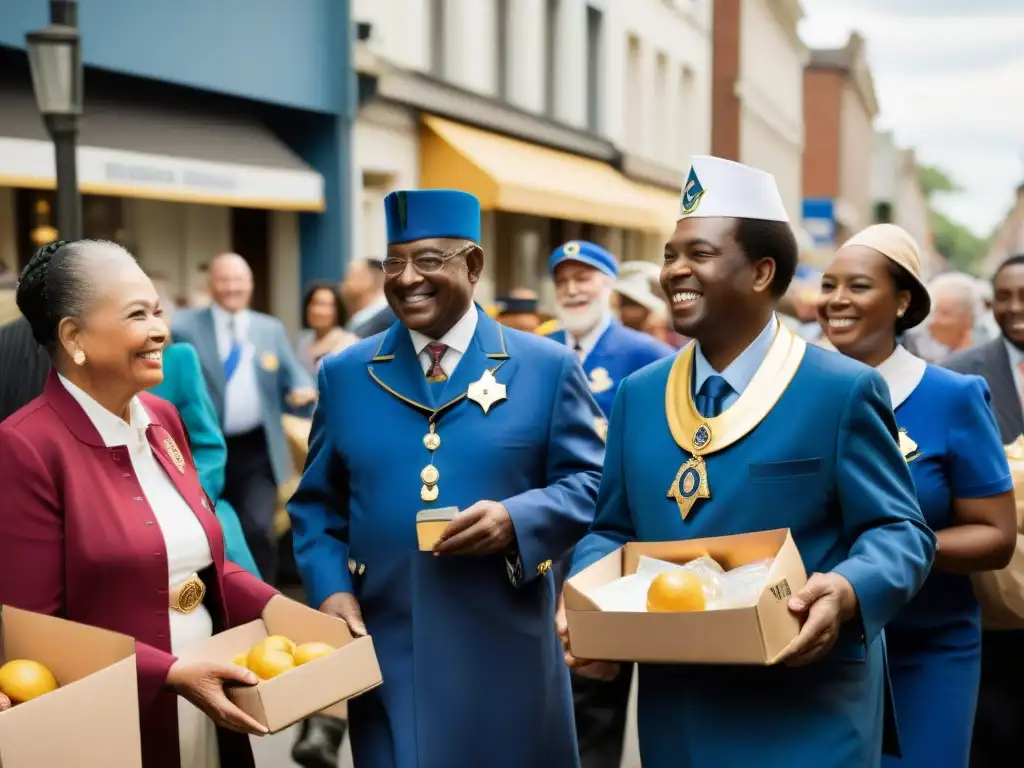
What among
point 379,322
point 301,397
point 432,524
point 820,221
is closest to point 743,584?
point 432,524

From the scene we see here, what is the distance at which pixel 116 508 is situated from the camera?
144 inches

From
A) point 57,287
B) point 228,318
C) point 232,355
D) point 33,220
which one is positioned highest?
point 33,220

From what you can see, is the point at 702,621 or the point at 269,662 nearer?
the point at 702,621

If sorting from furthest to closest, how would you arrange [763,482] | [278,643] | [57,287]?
1. [57,287]
2. [278,643]
3. [763,482]

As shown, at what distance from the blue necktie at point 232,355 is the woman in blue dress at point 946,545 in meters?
5.21

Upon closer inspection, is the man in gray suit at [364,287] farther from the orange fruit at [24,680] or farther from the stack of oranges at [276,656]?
the orange fruit at [24,680]

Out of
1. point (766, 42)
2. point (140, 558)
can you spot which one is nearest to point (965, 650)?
point (140, 558)

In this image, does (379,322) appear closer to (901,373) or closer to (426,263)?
(426,263)

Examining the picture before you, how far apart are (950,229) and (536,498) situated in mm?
199003

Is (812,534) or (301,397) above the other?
(812,534)

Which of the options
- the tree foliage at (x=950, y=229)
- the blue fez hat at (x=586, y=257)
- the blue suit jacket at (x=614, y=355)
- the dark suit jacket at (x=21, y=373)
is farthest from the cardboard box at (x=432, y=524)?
the tree foliage at (x=950, y=229)

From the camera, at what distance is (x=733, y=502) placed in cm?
340

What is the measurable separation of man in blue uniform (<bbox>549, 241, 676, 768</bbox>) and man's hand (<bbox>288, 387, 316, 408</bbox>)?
1.58 meters

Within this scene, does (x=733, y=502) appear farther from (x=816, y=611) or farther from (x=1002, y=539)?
(x=1002, y=539)
